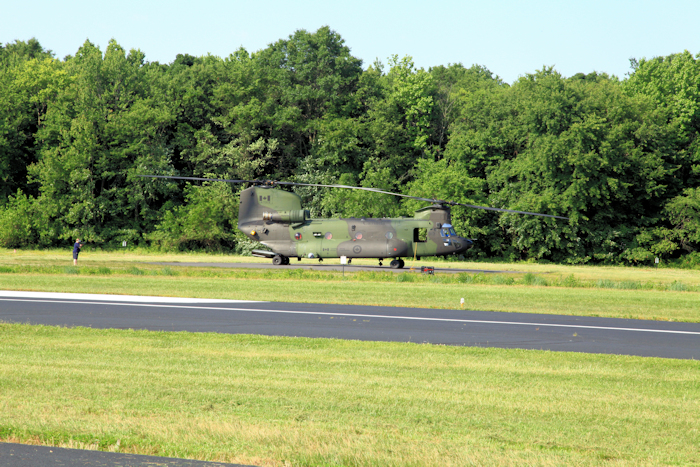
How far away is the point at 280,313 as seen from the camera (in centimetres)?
1758

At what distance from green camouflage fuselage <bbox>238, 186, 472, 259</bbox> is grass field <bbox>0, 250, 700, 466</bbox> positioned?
23576mm

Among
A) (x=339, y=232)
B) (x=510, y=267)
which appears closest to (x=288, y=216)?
(x=339, y=232)

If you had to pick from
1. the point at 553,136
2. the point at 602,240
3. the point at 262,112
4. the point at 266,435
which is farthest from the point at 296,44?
the point at 266,435

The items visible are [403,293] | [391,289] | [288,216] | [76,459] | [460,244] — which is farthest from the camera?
[288,216]

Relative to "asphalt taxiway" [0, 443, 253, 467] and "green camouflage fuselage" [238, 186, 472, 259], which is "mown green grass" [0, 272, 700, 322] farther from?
"asphalt taxiway" [0, 443, 253, 467]

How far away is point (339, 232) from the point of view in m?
37.1

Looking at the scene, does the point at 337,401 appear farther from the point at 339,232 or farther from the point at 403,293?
the point at 339,232

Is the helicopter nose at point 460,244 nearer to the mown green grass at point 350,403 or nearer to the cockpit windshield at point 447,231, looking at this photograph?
the cockpit windshield at point 447,231

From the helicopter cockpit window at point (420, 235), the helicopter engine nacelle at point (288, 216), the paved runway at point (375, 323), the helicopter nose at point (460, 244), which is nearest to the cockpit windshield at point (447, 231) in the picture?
the helicopter nose at point (460, 244)

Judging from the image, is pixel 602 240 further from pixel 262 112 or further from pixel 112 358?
pixel 112 358

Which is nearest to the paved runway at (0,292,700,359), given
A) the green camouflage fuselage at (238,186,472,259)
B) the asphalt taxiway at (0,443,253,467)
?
the asphalt taxiway at (0,443,253,467)

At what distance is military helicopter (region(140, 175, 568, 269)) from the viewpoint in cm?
3600

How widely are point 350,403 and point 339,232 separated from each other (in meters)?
29.3

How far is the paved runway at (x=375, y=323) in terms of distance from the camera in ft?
44.3
